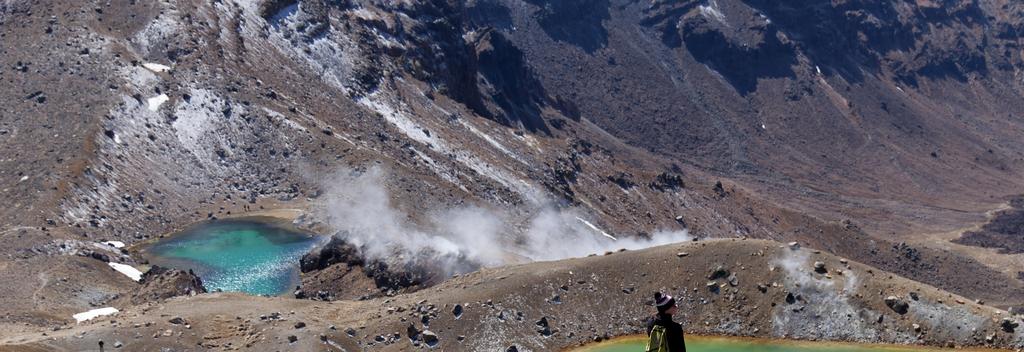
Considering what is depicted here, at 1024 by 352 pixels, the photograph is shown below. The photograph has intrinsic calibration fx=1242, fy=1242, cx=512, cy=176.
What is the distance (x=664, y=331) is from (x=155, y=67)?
358 feet

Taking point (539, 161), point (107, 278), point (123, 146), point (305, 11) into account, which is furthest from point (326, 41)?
point (107, 278)

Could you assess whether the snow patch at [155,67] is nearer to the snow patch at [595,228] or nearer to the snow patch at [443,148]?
the snow patch at [443,148]

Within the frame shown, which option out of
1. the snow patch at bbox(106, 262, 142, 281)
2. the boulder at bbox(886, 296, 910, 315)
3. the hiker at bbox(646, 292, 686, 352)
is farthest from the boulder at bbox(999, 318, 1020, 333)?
the snow patch at bbox(106, 262, 142, 281)

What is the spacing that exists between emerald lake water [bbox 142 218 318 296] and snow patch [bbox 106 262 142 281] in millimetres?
3954

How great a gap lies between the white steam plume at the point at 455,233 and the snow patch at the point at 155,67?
2513 cm

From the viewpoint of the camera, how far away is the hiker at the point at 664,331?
85.3 ft

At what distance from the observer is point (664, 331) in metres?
26.7

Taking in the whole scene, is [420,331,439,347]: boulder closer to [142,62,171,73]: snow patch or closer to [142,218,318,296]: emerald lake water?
[142,218,318,296]: emerald lake water

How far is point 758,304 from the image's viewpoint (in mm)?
63688

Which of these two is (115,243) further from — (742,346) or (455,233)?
(742,346)

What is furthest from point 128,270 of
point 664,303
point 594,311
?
point 664,303

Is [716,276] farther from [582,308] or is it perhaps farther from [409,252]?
[409,252]

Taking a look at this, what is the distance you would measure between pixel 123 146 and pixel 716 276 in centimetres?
6619

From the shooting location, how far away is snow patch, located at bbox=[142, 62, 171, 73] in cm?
12681
